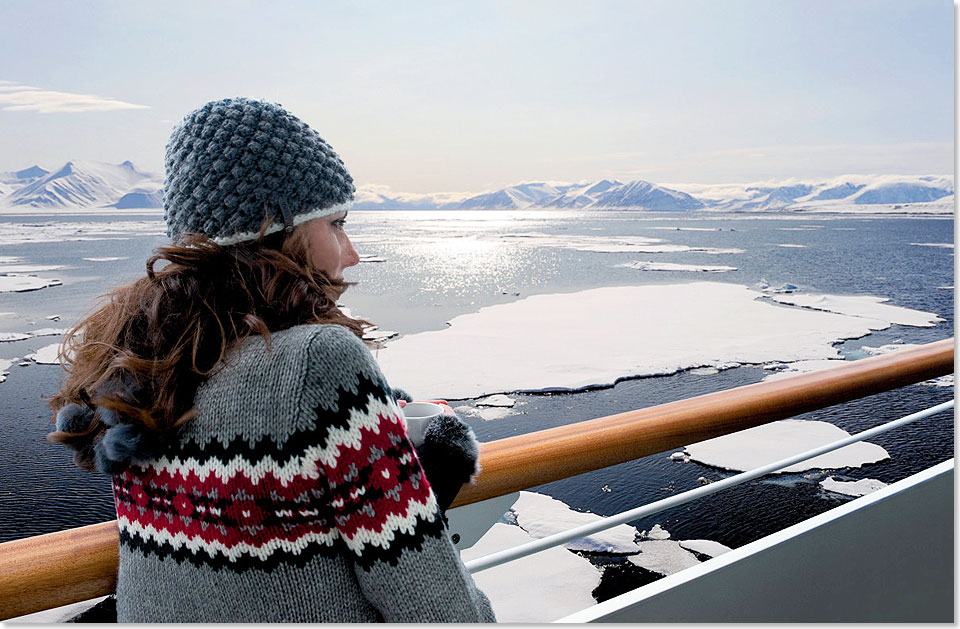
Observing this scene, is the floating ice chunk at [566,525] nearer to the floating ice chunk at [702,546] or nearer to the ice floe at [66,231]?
the floating ice chunk at [702,546]

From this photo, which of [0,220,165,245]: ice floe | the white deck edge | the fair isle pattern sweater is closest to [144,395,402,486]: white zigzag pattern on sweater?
the fair isle pattern sweater

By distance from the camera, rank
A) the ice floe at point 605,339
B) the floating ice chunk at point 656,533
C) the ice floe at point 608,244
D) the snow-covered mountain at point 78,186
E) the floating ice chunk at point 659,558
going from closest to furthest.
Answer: the floating ice chunk at point 659,558 < the floating ice chunk at point 656,533 < the snow-covered mountain at point 78,186 < the ice floe at point 605,339 < the ice floe at point 608,244

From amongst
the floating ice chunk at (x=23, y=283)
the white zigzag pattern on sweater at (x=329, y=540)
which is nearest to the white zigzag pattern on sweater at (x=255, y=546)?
the white zigzag pattern on sweater at (x=329, y=540)

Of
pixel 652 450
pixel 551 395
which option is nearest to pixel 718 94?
pixel 551 395

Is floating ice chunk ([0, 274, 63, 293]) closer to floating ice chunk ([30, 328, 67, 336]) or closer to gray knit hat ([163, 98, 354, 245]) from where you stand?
floating ice chunk ([30, 328, 67, 336])

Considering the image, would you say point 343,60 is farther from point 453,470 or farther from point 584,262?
point 584,262

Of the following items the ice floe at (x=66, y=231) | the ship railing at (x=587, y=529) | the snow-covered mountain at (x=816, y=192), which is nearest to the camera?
the ship railing at (x=587, y=529)
